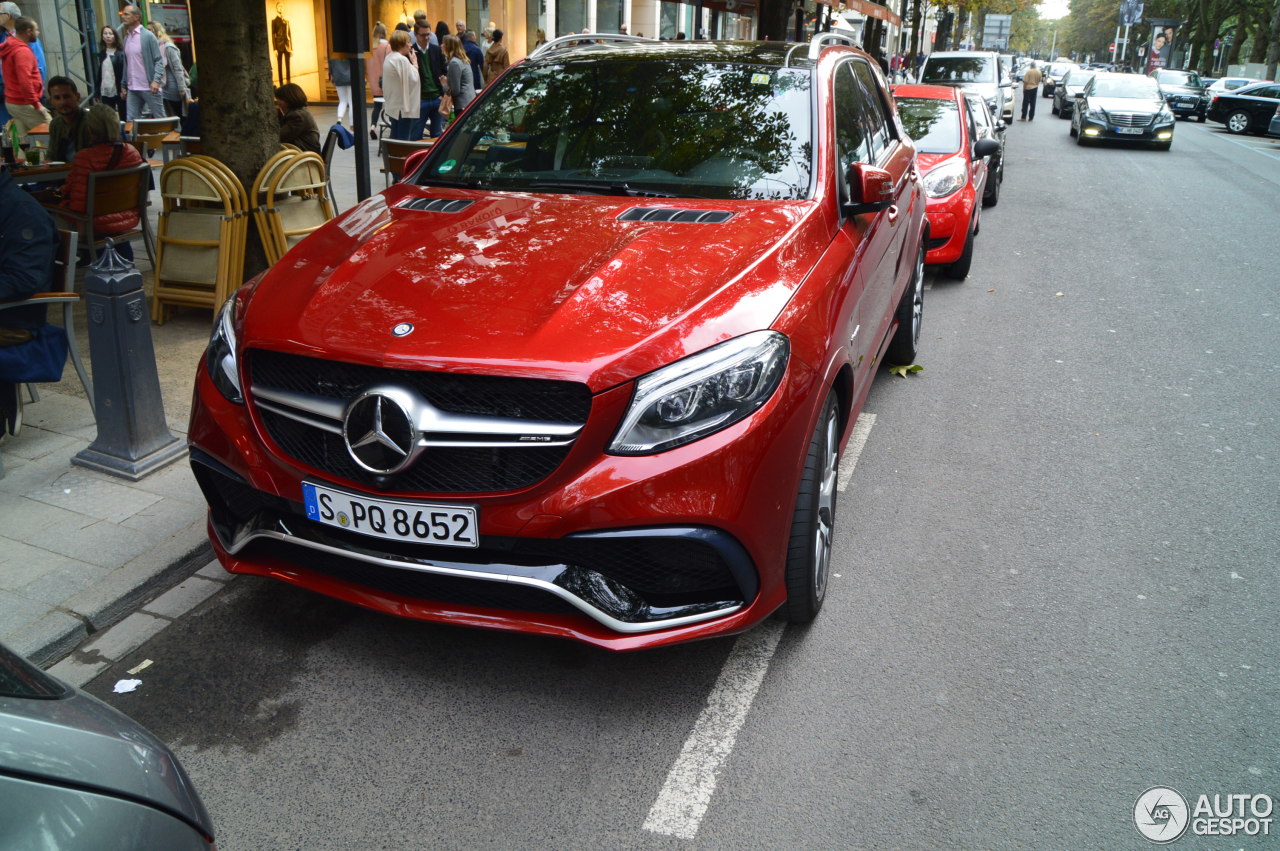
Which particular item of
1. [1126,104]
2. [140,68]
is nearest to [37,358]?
[140,68]

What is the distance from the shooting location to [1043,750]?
3006 mm

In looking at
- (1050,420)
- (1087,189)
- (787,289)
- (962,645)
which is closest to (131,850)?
(787,289)

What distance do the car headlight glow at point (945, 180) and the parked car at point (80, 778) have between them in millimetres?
8022

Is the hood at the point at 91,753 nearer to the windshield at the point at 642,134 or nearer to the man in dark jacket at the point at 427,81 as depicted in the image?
the windshield at the point at 642,134

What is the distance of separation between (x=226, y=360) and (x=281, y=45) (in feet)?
74.4

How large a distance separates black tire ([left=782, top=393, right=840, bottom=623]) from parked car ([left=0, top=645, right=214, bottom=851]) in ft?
6.35

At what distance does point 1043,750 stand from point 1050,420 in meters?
3.08

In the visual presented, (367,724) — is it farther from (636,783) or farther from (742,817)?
(742,817)

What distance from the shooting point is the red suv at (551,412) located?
2.79 metres

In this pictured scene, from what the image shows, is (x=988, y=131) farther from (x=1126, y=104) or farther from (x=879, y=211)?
(x=1126, y=104)

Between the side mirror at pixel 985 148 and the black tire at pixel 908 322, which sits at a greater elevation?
the side mirror at pixel 985 148

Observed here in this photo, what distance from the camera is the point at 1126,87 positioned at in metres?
22.8

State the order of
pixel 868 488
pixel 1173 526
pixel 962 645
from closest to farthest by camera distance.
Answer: pixel 962 645 < pixel 1173 526 < pixel 868 488

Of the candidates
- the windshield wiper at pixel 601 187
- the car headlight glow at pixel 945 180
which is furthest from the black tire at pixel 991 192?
the windshield wiper at pixel 601 187
